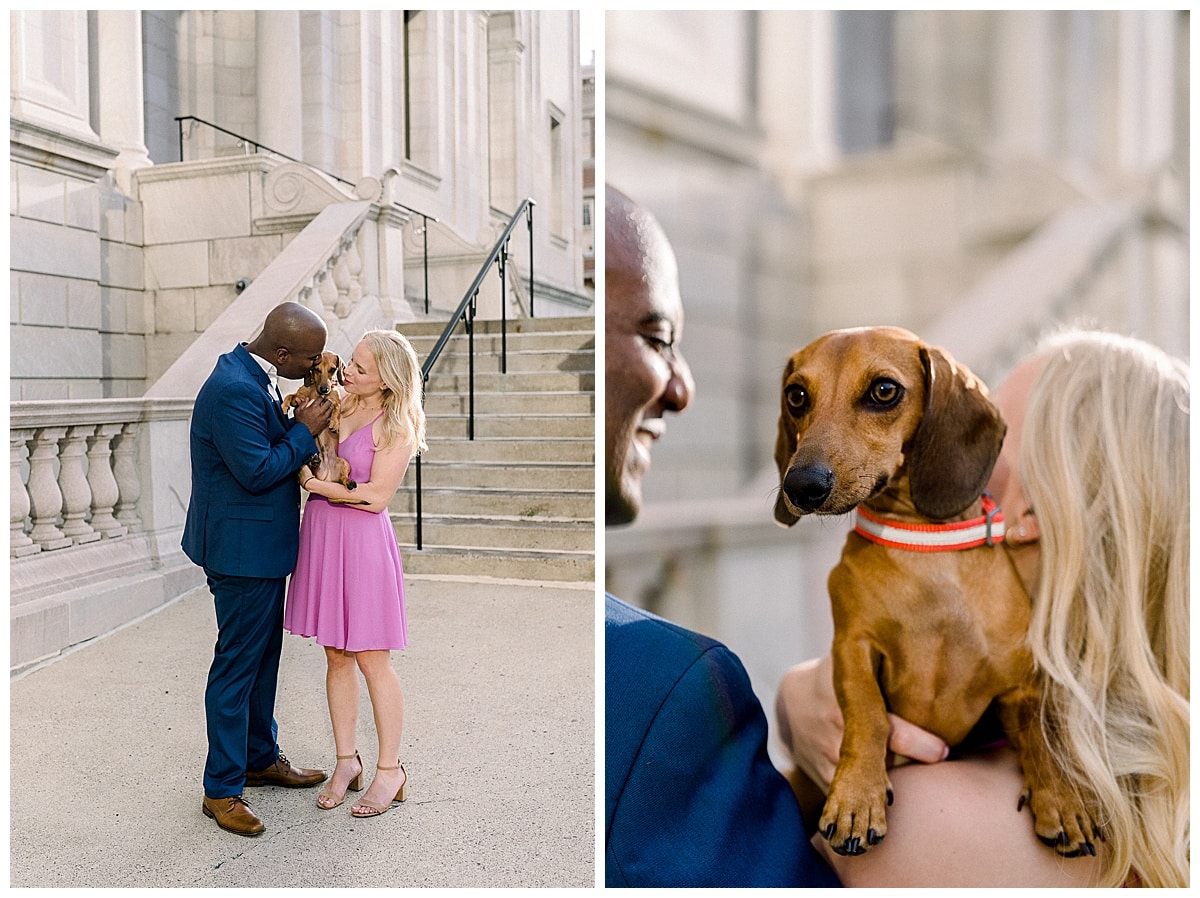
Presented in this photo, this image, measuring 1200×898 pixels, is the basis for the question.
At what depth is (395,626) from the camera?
223 centimetres

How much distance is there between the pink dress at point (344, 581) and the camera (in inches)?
86.3

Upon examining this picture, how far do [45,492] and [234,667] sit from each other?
1162mm

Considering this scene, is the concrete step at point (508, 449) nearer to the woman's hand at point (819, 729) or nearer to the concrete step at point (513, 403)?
the concrete step at point (513, 403)

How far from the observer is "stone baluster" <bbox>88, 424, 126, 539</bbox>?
2854 millimetres

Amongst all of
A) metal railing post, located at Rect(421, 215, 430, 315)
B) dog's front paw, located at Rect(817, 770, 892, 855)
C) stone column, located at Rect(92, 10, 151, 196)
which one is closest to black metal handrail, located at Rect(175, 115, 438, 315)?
metal railing post, located at Rect(421, 215, 430, 315)

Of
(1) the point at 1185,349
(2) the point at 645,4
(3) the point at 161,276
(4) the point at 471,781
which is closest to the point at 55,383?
(3) the point at 161,276

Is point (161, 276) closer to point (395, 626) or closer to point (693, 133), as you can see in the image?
point (395, 626)

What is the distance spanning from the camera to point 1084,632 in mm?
1562

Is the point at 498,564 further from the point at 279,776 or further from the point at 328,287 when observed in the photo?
the point at 328,287

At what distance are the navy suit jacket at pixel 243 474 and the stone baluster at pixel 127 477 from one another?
833 millimetres

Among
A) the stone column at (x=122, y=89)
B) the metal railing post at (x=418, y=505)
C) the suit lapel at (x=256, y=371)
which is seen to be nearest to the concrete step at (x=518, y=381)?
the metal railing post at (x=418, y=505)

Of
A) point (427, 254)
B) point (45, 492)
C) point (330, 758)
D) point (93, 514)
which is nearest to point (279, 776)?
point (330, 758)

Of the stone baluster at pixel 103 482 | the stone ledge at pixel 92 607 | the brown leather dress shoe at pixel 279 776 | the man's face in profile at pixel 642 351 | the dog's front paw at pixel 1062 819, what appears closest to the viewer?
the dog's front paw at pixel 1062 819

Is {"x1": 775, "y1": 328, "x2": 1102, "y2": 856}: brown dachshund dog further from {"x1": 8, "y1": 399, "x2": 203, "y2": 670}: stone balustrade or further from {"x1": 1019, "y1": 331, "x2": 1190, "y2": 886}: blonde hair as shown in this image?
{"x1": 8, "y1": 399, "x2": 203, "y2": 670}: stone balustrade
